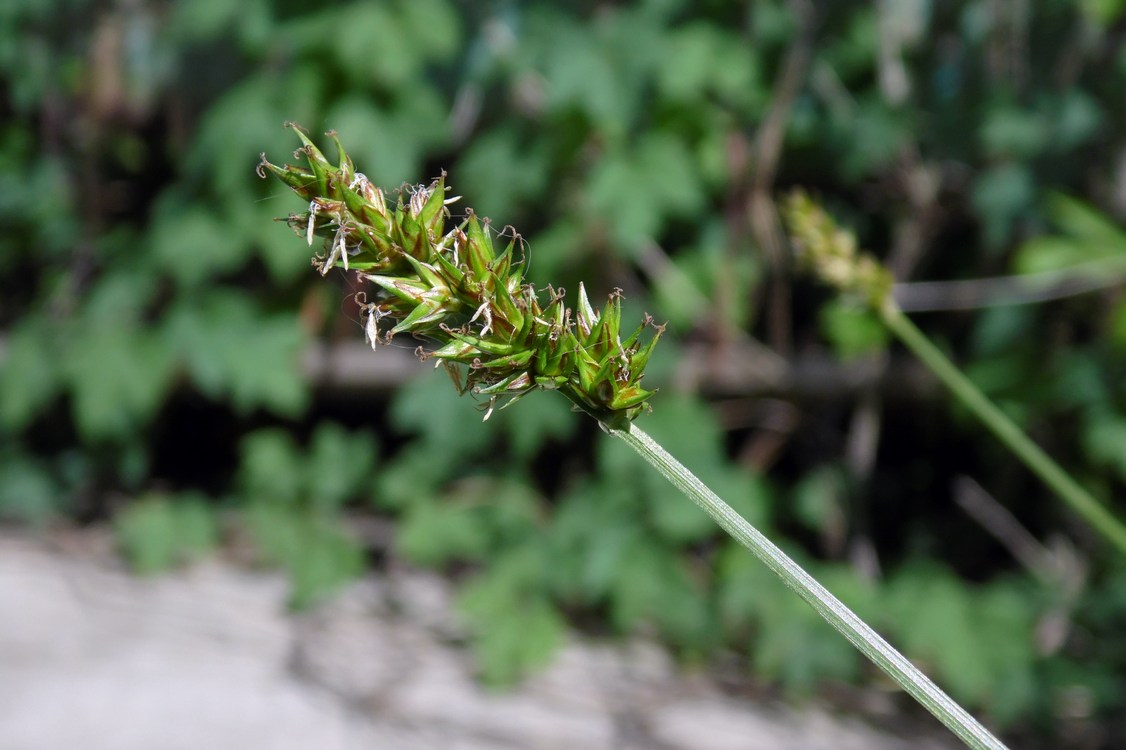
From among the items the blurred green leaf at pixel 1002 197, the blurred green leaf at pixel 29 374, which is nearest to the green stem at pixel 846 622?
the blurred green leaf at pixel 1002 197

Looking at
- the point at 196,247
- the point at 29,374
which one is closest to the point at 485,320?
the point at 196,247

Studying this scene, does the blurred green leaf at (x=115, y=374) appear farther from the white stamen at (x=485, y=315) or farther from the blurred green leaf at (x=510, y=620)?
the white stamen at (x=485, y=315)

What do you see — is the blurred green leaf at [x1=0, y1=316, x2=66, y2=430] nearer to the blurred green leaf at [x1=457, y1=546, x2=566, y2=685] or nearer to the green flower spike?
the blurred green leaf at [x1=457, y1=546, x2=566, y2=685]

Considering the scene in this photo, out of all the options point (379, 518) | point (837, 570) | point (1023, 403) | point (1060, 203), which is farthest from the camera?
point (379, 518)

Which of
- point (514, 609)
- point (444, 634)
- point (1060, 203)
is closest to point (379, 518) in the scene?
point (444, 634)

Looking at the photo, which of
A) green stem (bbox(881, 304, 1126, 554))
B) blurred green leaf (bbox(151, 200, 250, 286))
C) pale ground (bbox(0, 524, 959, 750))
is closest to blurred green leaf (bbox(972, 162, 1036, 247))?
pale ground (bbox(0, 524, 959, 750))

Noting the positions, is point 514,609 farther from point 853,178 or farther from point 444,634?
point 853,178

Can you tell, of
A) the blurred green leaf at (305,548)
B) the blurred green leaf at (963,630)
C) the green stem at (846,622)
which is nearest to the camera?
the green stem at (846,622)
